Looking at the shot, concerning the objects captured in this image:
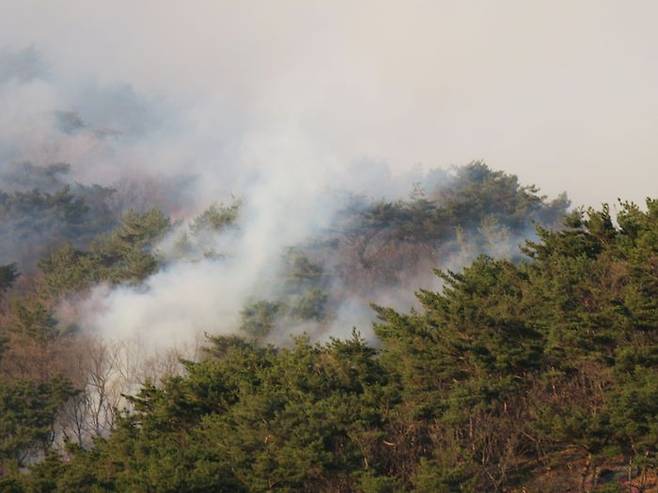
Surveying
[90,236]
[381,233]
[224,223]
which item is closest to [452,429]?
[224,223]

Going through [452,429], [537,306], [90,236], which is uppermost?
[90,236]

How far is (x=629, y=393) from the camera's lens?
66.0 ft

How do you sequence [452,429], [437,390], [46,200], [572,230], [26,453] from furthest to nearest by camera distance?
1. [46,200]
2. [26,453]
3. [572,230]
4. [437,390]
5. [452,429]

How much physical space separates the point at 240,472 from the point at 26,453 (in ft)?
46.9

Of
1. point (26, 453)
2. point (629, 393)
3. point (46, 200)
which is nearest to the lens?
point (629, 393)

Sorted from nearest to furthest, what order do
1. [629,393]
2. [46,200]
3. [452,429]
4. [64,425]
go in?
[629,393] → [452,429] → [64,425] → [46,200]

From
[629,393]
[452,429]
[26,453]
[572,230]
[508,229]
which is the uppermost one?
[508,229]

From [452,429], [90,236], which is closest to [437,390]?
[452,429]

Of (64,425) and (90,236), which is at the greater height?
(90,236)

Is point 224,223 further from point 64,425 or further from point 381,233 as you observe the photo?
point 64,425

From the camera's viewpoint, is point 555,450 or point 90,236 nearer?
point 555,450

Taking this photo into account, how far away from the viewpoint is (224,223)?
4894 cm

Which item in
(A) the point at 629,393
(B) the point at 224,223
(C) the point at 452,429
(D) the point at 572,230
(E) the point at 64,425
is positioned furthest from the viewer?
(B) the point at 224,223

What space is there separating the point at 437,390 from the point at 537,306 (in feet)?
10.9
